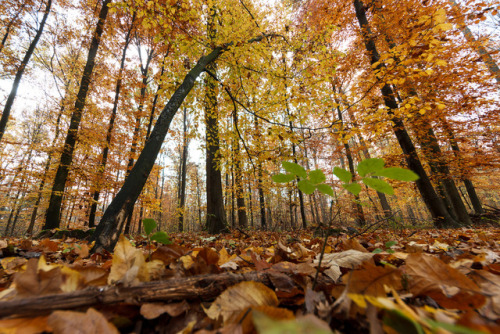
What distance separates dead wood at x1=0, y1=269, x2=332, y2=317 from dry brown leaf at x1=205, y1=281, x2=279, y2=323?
12 cm

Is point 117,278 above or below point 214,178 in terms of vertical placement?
below

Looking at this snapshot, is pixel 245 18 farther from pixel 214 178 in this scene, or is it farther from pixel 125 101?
pixel 125 101

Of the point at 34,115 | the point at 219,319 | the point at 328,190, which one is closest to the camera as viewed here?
the point at 219,319

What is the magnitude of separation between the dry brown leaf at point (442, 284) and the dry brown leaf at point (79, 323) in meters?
0.80

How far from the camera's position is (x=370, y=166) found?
699 millimetres

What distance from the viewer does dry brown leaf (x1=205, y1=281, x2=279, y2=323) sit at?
513 mm

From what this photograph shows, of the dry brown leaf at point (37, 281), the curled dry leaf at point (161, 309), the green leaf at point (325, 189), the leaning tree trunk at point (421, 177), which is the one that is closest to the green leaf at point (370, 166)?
the green leaf at point (325, 189)

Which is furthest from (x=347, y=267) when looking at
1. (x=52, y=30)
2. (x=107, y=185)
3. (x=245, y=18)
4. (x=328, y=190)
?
(x=52, y=30)

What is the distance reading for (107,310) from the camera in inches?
19.8

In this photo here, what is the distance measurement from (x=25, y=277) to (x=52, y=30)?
37.1 feet

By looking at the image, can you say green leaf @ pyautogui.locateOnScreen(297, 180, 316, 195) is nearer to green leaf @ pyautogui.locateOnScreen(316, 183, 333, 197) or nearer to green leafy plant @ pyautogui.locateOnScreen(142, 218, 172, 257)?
green leaf @ pyautogui.locateOnScreen(316, 183, 333, 197)

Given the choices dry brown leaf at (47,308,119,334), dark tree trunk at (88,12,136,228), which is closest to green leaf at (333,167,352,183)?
dry brown leaf at (47,308,119,334)

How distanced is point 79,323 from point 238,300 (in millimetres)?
342

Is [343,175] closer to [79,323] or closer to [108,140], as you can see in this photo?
[79,323]
